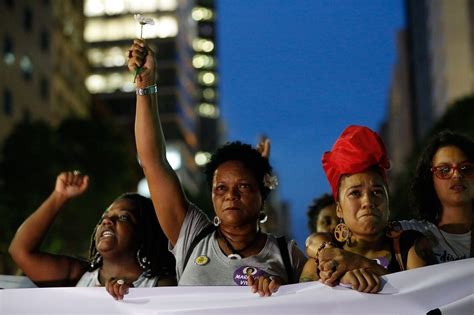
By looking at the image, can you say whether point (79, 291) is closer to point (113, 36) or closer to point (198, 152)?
point (113, 36)

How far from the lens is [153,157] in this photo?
4102mm

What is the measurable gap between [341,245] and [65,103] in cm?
5259

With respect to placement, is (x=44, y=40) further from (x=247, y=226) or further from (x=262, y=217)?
(x=247, y=226)

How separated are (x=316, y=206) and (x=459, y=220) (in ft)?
7.29

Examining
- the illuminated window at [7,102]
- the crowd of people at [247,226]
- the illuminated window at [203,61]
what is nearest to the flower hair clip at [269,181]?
the crowd of people at [247,226]

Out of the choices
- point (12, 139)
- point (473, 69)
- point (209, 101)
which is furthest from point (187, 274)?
point (209, 101)

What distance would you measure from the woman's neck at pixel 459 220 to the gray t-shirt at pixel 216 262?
0.86m

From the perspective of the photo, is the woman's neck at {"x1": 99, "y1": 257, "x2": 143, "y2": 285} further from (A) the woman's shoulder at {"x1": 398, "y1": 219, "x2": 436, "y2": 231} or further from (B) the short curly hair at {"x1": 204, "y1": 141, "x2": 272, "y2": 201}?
(A) the woman's shoulder at {"x1": 398, "y1": 219, "x2": 436, "y2": 231}

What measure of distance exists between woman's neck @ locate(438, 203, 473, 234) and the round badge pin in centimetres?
136

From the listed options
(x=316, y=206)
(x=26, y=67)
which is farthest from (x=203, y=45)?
(x=316, y=206)

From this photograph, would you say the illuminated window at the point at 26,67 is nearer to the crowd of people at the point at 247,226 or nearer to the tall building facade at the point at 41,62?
the tall building facade at the point at 41,62

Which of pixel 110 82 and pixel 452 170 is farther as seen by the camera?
pixel 110 82

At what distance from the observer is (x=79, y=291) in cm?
391

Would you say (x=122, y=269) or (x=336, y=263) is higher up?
(x=336, y=263)
